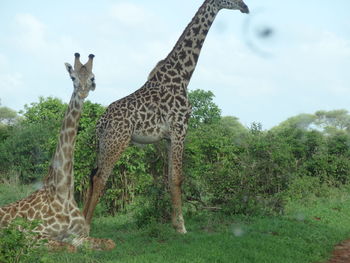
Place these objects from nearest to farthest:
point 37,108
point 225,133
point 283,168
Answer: point 283,168 < point 225,133 < point 37,108

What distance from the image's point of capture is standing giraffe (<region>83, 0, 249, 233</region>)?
27.4 ft

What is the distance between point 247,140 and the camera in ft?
41.3

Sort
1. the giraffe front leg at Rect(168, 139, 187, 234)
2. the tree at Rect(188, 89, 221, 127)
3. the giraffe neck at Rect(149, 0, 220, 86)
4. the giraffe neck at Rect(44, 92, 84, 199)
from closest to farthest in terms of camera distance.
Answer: the giraffe neck at Rect(44, 92, 84, 199) → the giraffe front leg at Rect(168, 139, 187, 234) → the giraffe neck at Rect(149, 0, 220, 86) → the tree at Rect(188, 89, 221, 127)

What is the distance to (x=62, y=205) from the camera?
24.7 ft

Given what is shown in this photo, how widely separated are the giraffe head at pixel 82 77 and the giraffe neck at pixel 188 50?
239 cm

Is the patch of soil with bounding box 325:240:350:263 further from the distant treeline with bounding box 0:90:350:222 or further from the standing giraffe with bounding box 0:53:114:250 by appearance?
the standing giraffe with bounding box 0:53:114:250

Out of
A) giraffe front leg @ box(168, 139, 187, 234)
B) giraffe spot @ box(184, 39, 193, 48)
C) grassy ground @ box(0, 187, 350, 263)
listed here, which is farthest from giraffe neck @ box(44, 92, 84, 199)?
giraffe spot @ box(184, 39, 193, 48)

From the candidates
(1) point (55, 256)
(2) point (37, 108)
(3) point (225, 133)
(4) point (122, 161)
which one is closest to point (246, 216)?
(4) point (122, 161)

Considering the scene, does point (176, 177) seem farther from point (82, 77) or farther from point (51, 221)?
point (82, 77)

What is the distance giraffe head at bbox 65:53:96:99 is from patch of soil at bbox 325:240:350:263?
484cm

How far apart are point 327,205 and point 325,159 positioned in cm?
523

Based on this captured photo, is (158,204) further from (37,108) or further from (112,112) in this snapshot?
(37,108)

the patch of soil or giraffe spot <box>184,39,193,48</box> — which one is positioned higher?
giraffe spot <box>184,39,193,48</box>

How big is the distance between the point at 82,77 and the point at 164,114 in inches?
86.7
